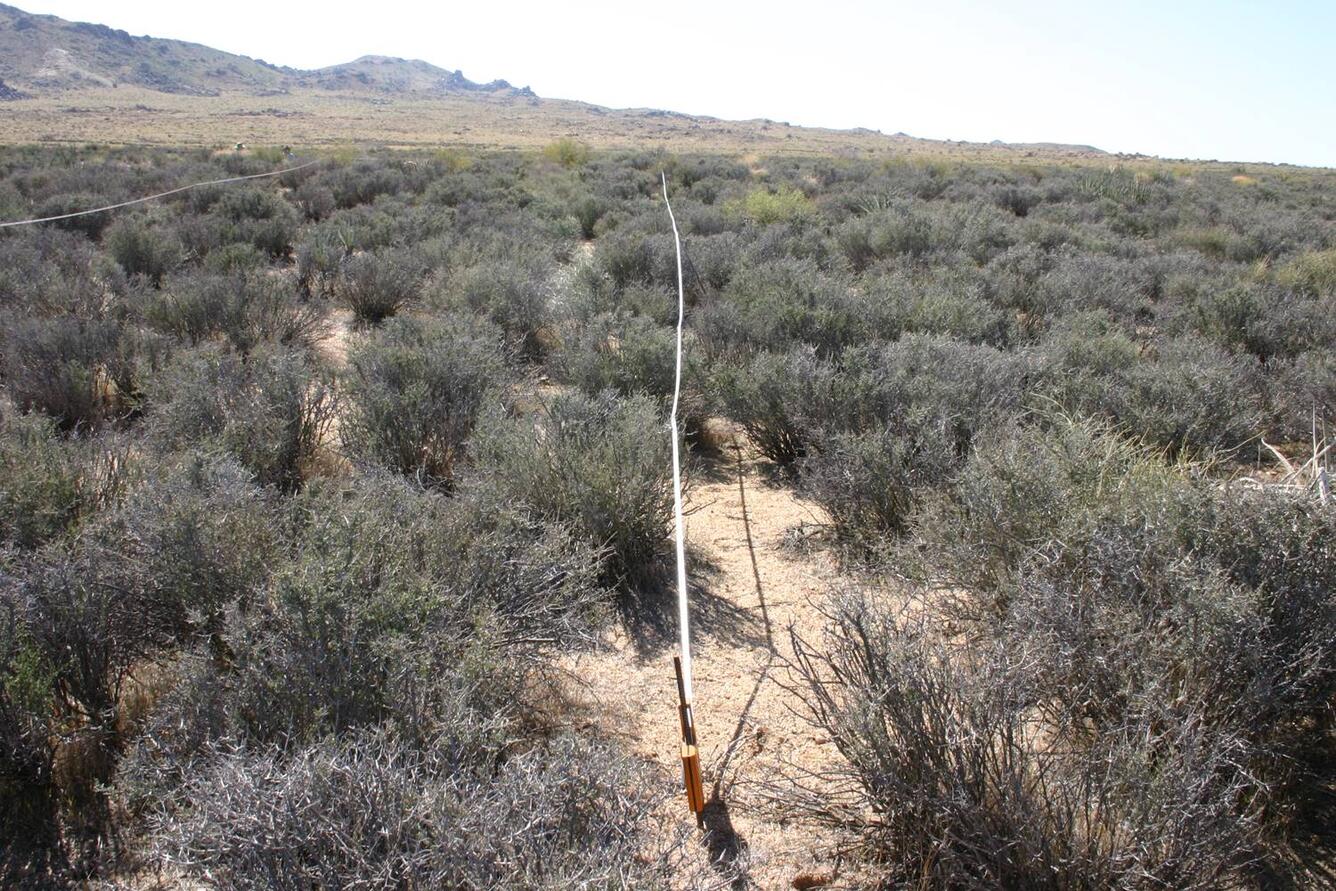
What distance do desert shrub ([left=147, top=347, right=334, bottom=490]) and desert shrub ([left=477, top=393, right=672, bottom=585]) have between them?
1238 mm

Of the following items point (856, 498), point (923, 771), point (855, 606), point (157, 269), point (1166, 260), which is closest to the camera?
point (923, 771)

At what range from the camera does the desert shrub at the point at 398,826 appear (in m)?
1.76

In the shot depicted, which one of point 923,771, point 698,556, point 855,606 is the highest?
point 855,606

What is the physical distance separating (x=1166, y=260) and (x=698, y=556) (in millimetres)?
9576

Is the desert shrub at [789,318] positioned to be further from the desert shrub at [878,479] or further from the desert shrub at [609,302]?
the desert shrub at [878,479]

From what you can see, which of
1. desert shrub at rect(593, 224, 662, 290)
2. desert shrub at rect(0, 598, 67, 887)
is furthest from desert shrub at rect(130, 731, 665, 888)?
desert shrub at rect(593, 224, 662, 290)

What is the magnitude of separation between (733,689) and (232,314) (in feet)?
20.7

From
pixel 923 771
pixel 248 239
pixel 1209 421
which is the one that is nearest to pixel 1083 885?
pixel 923 771

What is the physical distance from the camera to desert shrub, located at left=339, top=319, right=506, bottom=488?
4875 millimetres

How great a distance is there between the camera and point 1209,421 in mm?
5285

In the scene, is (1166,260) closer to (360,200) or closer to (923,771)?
(923,771)

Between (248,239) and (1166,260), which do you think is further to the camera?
(248,239)

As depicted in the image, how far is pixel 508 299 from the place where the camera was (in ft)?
26.5

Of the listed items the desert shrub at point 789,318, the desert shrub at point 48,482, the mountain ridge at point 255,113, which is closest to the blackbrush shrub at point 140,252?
the desert shrub at point 48,482
